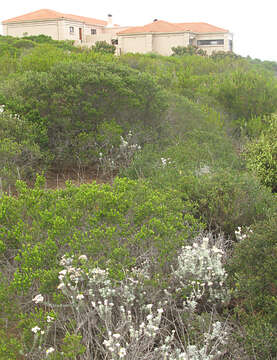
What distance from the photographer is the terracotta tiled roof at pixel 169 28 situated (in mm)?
49250

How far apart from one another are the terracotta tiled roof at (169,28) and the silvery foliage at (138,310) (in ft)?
156

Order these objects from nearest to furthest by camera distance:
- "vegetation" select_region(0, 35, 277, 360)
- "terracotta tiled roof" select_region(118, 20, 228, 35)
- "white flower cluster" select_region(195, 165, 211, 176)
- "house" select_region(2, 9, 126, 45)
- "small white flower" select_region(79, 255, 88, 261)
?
1. "vegetation" select_region(0, 35, 277, 360)
2. "small white flower" select_region(79, 255, 88, 261)
3. "white flower cluster" select_region(195, 165, 211, 176)
4. "house" select_region(2, 9, 126, 45)
5. "terracotta tiled roof" select_region(118, 20, 228, 35)

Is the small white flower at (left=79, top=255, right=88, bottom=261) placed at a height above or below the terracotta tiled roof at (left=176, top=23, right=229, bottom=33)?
below

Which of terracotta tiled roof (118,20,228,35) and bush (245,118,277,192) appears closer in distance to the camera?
bush (245,118,277,192)

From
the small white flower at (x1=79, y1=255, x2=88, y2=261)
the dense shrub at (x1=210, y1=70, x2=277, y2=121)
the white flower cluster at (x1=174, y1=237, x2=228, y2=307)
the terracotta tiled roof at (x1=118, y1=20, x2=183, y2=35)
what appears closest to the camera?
the small white flower at (x1=79, y1=255, x2=88, y2=261)

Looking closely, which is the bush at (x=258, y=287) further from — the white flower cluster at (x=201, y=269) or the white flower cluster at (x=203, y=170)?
the white flower cluster at (x=203, y=170)

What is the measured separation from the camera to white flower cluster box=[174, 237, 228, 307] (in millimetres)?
3865

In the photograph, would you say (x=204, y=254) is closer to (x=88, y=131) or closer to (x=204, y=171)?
(x=204, y=171)

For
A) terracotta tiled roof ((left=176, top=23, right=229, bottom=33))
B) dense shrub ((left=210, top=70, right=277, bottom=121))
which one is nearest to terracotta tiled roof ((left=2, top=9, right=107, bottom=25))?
terracotta tiled roof ((left=176, top=23, right=229, bottom=33))

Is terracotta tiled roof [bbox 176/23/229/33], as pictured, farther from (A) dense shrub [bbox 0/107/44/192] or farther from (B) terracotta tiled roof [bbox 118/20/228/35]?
(A) dense shrub [bbox 0/107/44/192]

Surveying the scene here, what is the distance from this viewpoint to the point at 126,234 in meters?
4.11

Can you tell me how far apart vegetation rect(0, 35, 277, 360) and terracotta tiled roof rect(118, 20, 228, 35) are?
142 ft

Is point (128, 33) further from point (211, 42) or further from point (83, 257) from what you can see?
point (83, 257)

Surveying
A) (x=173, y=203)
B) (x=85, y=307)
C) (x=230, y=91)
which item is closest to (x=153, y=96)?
(x=230, y=91)
